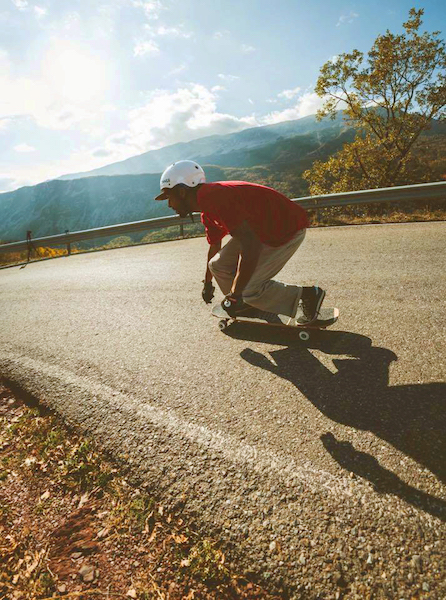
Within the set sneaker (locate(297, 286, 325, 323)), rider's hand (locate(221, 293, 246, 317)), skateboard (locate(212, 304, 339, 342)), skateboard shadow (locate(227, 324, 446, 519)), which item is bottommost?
skateboard shadow (locate(227, 324, 446, 519))

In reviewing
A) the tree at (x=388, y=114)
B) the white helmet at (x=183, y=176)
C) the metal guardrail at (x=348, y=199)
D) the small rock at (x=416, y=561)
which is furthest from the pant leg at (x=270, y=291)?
the tree at (x=388, y=114)

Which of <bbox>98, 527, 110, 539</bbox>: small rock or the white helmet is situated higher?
the white helmet

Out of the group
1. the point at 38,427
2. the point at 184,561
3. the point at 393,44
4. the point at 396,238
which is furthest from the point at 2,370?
the point at 393,44

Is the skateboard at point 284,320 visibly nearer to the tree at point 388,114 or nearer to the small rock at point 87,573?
the small rock at point 87,573

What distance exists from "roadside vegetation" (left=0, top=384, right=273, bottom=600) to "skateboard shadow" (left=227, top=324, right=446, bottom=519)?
87 cm

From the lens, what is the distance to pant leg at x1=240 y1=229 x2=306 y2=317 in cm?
325

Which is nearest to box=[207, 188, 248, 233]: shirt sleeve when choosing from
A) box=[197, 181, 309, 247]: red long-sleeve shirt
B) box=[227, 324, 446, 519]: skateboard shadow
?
box=[197, 181, 309, 247]: red long-sleeve shirt

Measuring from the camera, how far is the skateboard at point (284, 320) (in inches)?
129

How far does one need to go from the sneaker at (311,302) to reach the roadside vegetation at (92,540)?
2.14 metres

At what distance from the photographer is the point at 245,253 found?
2750mm

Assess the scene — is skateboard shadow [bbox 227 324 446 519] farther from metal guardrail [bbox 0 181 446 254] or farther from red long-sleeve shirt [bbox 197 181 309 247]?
metal guardrail [bbox 0 181 446 254]

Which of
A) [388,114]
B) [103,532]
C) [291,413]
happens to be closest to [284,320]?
[291,413]

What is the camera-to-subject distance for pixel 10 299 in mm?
6711

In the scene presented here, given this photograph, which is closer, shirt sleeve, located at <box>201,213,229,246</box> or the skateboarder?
the skateboarder
